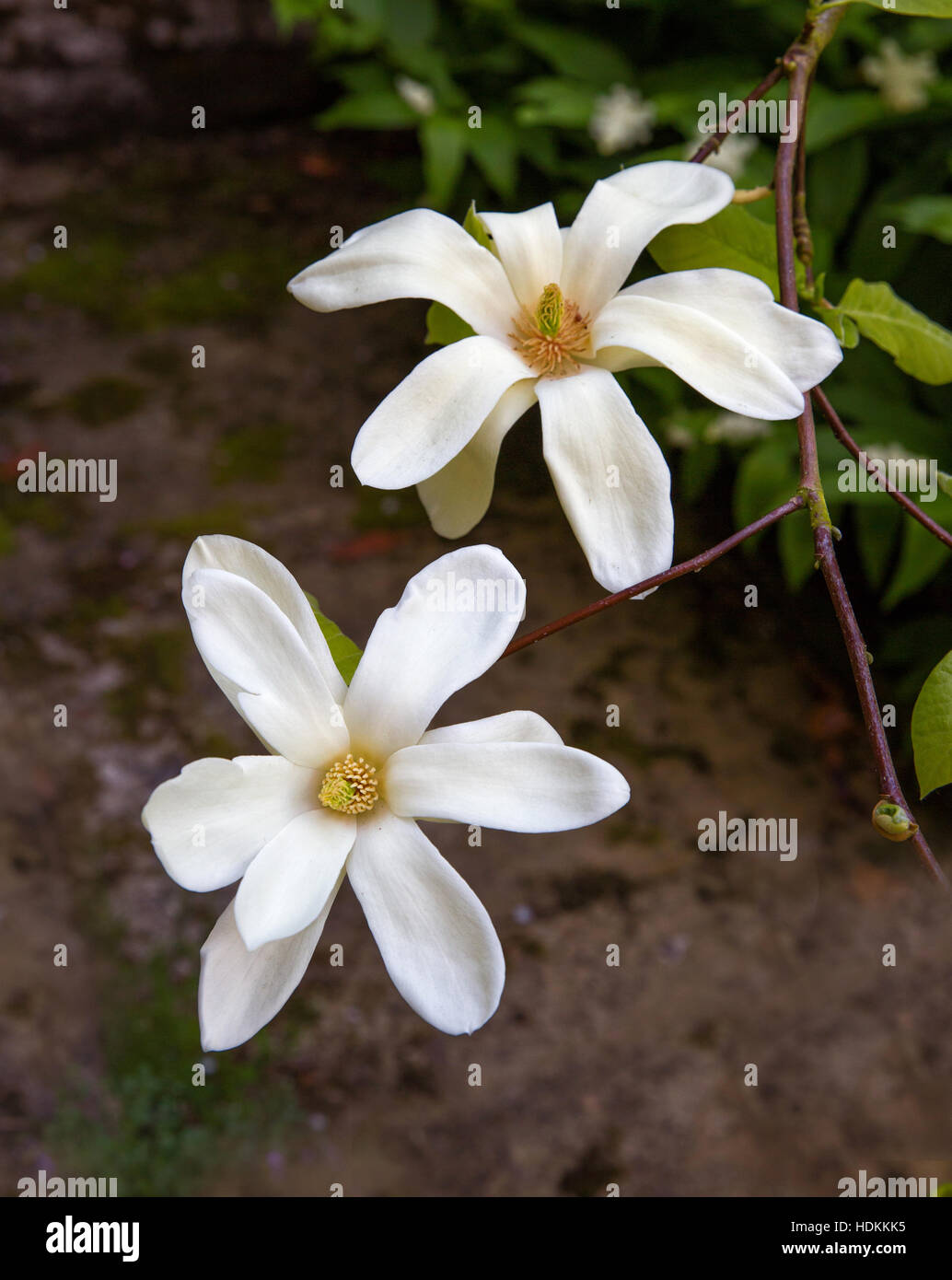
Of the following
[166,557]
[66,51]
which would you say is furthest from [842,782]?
[66,51]

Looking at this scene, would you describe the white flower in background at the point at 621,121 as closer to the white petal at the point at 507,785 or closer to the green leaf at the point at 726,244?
the green leaf at the point at 726,244

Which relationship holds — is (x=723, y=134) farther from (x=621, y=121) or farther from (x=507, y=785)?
(x=621, y=121)

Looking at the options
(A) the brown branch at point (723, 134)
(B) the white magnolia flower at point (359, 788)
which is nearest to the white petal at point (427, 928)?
(B) the white magnolia flower at point (359, 788)

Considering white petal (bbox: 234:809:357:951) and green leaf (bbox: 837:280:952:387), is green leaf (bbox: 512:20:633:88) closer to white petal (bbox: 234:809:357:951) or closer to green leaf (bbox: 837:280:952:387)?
green leaf (bbox: 837:280:952:387)

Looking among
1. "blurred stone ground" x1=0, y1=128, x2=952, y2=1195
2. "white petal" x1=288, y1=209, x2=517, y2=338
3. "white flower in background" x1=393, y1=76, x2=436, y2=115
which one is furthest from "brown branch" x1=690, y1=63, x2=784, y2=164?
"white flower in background" x1=393, y1=76, x2=436, y2=115

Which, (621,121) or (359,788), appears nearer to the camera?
(359,788)

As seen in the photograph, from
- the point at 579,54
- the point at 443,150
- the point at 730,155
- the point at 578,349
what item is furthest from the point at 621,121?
the point at 578,349
